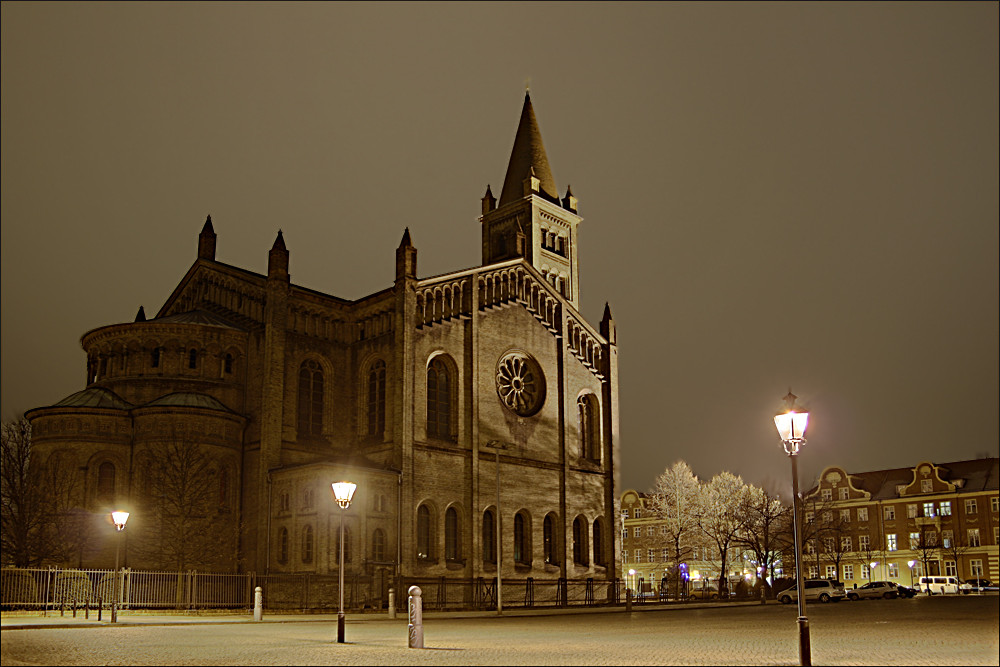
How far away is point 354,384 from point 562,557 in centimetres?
1614

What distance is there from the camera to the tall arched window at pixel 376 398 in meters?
51.2

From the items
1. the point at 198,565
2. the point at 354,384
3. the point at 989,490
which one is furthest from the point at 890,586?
the point at 198,565

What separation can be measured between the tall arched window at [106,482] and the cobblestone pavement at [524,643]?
1451 cm

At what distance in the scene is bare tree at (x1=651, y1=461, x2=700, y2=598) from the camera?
279 feet

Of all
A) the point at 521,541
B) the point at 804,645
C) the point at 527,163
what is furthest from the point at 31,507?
the point at 527,163

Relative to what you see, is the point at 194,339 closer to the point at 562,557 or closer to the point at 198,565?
the point at 198,565

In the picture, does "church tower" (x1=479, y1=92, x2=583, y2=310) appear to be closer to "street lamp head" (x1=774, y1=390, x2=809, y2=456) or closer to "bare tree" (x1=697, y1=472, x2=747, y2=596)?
"bare tree" (x1=697, y1=472, x2=747, y2=596)

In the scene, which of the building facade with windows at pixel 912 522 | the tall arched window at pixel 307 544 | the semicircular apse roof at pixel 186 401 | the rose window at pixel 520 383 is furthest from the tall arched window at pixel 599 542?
the building facade with windows at pixel 912 522

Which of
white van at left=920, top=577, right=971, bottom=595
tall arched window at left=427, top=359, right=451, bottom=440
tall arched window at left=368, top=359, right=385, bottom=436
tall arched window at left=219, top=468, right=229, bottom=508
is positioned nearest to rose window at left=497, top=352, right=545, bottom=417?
tall arched window at left=427, top=359, right=451, bottom=440

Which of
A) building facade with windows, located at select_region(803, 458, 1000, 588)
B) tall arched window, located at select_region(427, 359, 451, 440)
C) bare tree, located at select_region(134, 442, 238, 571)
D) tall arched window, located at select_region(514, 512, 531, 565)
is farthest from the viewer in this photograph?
building facade with windows, located at select_region(803, 458, 1000, 588)

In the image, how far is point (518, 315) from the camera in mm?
57094

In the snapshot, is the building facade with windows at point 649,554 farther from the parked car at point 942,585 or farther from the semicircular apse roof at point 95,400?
the semicircular apse roof at point 95,400

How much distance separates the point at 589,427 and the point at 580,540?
755 cm

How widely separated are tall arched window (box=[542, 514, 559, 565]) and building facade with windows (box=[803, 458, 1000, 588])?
4265 centimetres
